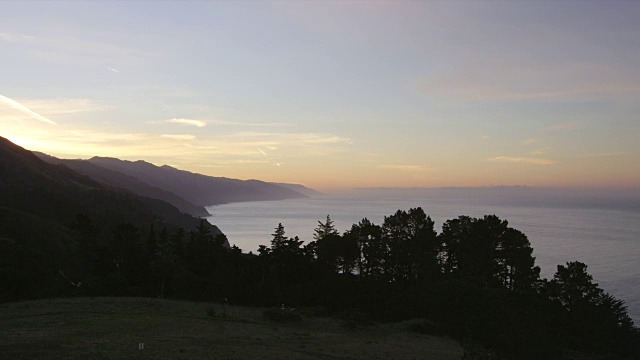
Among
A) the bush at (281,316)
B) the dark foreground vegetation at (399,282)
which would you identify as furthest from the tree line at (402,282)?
the bush at (281,316)

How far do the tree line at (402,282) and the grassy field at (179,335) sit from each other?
19.5ft

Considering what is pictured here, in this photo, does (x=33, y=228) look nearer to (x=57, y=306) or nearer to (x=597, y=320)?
(x=57, y=306)

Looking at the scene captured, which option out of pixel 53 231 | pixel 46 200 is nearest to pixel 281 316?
pixel 53 231

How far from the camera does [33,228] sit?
305 feet

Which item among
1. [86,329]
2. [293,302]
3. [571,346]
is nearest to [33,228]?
[293,302]

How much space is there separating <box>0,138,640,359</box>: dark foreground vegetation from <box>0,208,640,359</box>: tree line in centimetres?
15

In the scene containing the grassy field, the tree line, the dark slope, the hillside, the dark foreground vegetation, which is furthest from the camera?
the dark slope

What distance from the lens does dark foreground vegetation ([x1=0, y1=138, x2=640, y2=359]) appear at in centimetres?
4344

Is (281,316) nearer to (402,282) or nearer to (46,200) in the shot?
(402,282)

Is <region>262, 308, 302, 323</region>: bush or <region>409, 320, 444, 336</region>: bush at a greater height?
<region>262, 308, 302, 323</region>: bush

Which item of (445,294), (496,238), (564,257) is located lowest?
(564,257)

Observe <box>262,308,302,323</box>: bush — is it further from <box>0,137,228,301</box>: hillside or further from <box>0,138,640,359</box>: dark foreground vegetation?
<box>0,137,228,301</box>: hillside

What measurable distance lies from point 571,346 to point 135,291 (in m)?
54.3

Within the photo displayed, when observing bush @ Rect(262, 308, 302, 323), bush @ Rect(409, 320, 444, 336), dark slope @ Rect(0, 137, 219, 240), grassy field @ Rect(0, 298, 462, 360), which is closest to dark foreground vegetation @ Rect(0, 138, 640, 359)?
bush @ Rect(409, 320, 444, 336)
